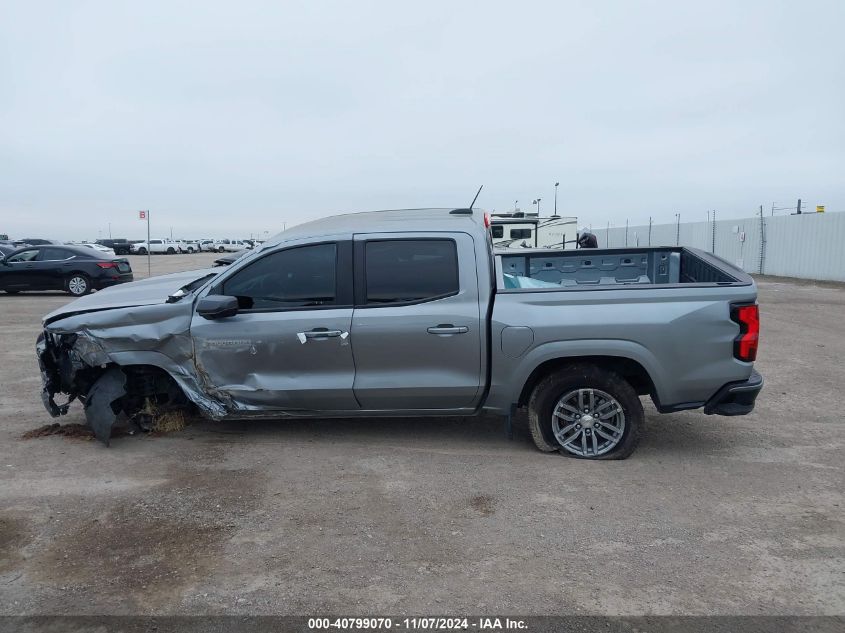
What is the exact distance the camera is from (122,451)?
547 centimetres

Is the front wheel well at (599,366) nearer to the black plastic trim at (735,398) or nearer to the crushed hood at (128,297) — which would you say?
the black plastic trim at (735,398)

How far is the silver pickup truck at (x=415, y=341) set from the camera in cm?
491

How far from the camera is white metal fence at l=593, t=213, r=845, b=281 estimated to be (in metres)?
23.0

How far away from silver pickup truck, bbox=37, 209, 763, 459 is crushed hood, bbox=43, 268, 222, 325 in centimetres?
3

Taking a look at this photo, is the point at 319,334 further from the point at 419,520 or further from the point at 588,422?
the point at 588,422

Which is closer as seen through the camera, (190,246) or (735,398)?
(735,398)

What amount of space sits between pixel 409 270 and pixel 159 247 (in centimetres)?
7002

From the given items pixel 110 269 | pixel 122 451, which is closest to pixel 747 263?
pixel 110 269

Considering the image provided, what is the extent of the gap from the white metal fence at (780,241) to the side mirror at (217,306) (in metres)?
23.2

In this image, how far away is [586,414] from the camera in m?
5.14

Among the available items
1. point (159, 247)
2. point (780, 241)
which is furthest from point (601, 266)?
point (159, 247)

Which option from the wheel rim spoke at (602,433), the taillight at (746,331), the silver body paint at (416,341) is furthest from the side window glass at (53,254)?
the taillight at (746,331)

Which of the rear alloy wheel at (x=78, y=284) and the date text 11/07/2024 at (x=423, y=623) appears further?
the rear alloy wheel at (x=78, y=284)

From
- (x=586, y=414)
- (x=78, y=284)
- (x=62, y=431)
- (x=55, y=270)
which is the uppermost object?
(x=55, y=270)
